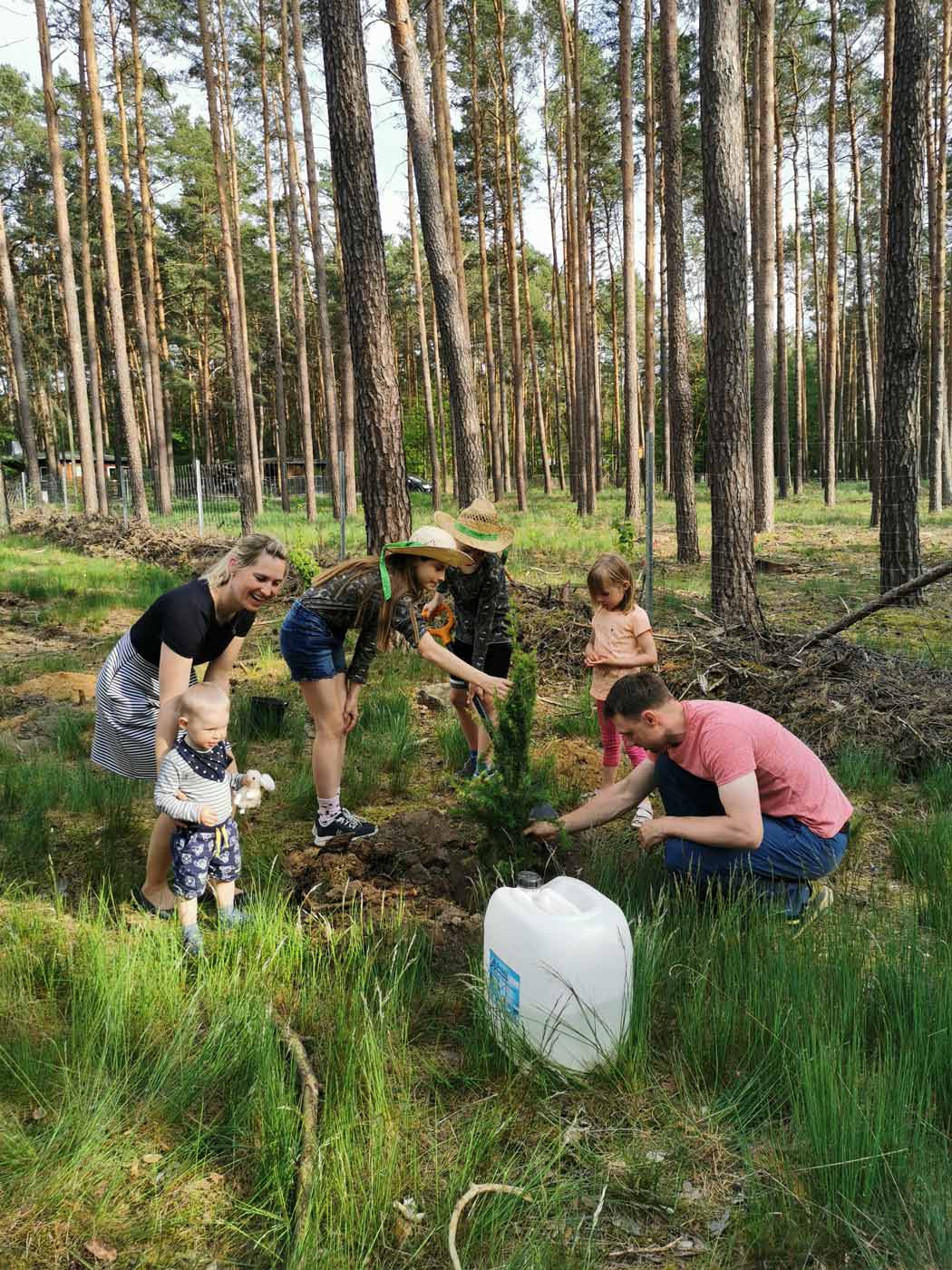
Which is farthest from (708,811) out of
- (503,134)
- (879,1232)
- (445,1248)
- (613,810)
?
(503,134)

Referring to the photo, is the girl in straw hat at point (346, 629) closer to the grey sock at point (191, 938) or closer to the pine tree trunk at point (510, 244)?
the grey sock at point (191, 938)

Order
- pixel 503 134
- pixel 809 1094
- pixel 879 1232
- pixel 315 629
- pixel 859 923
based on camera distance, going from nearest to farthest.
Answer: pixel 879 1232 < pixel 809 1094 < pixel 859 923 < pixel 315 629 < pixel 503 134

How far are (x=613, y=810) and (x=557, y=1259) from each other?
1799mm

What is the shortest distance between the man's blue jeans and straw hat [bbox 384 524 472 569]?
1280 millimetres

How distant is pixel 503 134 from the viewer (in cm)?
2200

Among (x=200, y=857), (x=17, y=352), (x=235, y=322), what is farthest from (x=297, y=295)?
(x=200, y=857)

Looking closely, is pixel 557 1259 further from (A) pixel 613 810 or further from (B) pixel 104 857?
(B) pixel 104 857

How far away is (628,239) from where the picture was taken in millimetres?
17297

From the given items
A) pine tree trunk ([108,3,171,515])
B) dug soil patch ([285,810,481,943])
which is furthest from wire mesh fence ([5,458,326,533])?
dug soil patch ([285,810,481,943])

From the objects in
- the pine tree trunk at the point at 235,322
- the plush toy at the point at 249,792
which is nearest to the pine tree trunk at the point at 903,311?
the plush toy at the point at 249,792

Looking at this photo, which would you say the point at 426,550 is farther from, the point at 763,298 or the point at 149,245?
the point at 149,245

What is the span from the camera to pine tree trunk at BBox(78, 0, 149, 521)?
1795 cm

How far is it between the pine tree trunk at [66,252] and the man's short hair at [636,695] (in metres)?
20.2

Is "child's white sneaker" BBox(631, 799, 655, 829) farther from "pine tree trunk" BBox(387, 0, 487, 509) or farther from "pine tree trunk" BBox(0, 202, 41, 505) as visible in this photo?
"pine tree trunk" BBox(0, 202, 41, 505)
